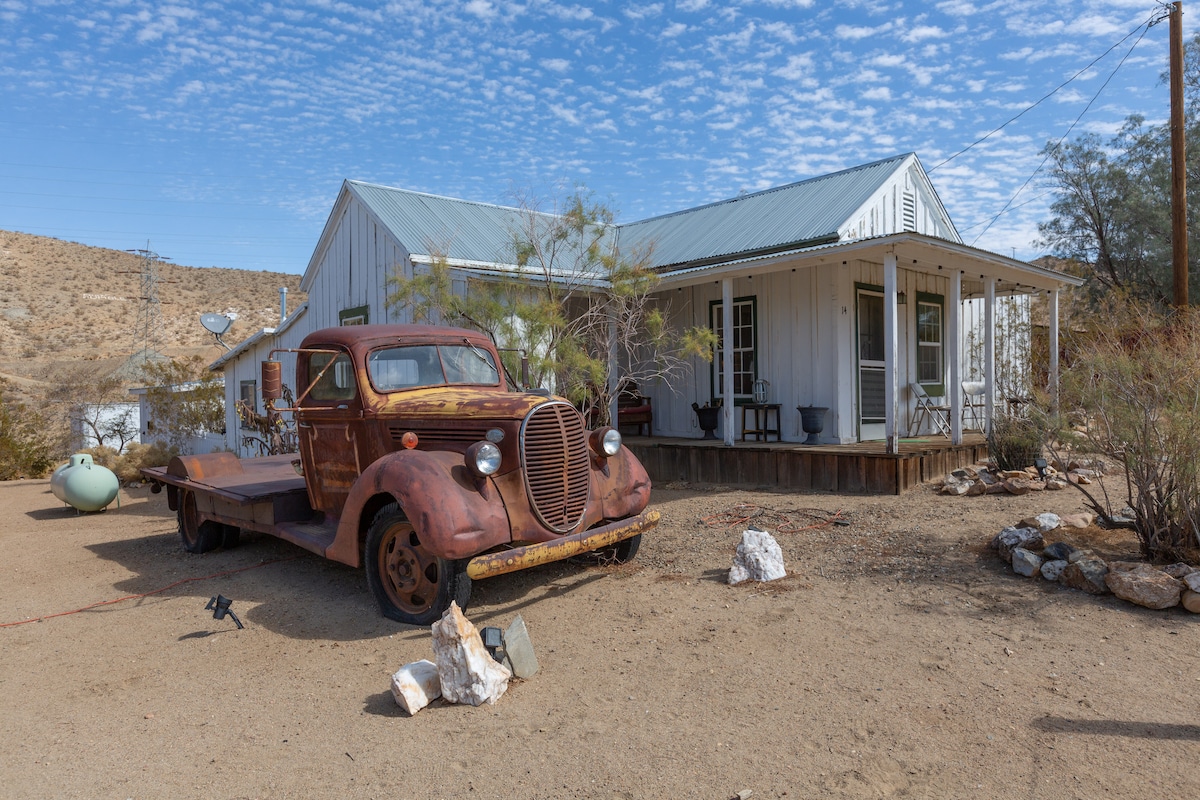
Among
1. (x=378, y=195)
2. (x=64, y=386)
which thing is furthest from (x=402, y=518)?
(x=64, y=386)

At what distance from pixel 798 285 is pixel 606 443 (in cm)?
663

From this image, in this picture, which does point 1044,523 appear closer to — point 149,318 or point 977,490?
point 977,490

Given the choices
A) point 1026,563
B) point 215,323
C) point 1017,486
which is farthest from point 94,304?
point 1026,563

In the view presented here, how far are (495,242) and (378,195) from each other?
208 cm

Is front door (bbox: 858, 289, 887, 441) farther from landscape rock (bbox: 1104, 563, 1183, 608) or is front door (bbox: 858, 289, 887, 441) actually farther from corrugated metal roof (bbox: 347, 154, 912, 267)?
landscape rock (bbox: 1104, 563, 1183, 608)

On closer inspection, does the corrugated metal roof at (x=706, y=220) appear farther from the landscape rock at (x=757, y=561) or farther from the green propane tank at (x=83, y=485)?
the landscape rock at (x=757, y=561)

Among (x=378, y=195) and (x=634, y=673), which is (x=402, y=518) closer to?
(x=634, y=673)

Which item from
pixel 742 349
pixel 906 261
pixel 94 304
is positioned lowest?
pixel 742 349

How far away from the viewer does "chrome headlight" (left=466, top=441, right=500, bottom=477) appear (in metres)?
4.82

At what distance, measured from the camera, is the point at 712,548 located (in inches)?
269

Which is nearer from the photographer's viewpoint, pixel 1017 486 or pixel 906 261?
pixel 1017 486

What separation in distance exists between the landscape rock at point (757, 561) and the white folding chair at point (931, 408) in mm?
6918

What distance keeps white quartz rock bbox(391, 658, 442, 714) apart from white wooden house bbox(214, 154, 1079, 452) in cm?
682

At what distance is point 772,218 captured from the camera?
1332 cm
